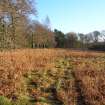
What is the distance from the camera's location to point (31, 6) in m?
26.6

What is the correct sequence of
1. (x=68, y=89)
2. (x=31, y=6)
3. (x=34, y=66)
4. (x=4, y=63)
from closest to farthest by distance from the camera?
1. (x=68, y=89)
2. (x=4, y=63)
3. (x=34, y=66)
4. (x=31, y=6)

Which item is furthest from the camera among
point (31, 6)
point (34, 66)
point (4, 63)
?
point (31, 6)

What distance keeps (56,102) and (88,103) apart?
87cm

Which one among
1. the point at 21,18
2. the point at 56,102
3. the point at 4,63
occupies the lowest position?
the point at 56,102

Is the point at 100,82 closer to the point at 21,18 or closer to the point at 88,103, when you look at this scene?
the point at 88,103

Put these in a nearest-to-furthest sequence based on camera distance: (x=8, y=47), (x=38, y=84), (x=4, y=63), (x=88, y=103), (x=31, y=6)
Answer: (x=88, y=103)
(x=38, y=84)
(x=4, y=63)
(x=8, y=47)
(x=31, y=6)

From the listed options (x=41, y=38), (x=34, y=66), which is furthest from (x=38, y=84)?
(x=41, y=38)

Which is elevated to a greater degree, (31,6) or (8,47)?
(31,6)

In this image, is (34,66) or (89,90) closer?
(89,90)

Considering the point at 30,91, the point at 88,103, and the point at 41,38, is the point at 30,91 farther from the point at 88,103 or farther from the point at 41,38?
the point at 41,38

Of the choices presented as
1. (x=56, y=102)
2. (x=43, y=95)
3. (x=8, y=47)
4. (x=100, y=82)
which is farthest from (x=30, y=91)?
(x=8, y=47)

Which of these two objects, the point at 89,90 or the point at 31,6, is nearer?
the point at 89,90

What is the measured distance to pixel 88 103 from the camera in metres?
6.68

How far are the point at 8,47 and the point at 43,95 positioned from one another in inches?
654
